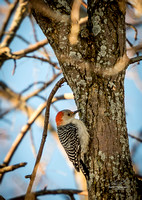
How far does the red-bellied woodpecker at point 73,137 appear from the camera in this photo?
12.5ft

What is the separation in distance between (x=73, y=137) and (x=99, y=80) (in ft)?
5.55

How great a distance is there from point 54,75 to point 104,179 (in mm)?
3277

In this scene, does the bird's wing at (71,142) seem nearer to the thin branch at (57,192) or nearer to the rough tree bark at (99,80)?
the thin branch at (57,192)

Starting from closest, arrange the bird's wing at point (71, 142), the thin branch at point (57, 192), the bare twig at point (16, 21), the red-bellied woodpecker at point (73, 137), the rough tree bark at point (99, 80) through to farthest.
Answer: the rough tree bark at point (99, 80) → the red-bellied woodpecker at point (73, 137) → the bird's wing at point (71, 142) → the thin branch at point (57, 192) → the bare twig at point (16, 21)

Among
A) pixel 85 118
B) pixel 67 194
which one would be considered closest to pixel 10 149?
pixel 67 194

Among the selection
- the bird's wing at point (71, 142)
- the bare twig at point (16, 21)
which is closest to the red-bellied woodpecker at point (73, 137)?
the bird's wing at point (71, 142)

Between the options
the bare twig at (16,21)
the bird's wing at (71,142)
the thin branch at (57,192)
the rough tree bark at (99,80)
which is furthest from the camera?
the bare twig at (16,21)

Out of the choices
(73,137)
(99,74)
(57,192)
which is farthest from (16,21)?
(57,192)

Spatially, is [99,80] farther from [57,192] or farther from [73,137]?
[57,192]

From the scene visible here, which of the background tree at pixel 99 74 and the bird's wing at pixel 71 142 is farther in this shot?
the bird's wing at pixel 71 142

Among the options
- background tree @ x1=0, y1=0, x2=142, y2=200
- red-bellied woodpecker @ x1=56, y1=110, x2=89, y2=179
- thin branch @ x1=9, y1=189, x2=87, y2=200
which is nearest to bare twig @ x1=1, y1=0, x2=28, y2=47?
red-bellied woodpecker @ x1=56, y1=110, x2=89, y2=179

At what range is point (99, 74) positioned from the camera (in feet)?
11.1

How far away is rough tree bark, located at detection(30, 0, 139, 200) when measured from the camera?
323 centimetres

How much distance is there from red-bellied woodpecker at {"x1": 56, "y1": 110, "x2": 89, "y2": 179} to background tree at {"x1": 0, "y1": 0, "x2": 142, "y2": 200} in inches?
11.7
